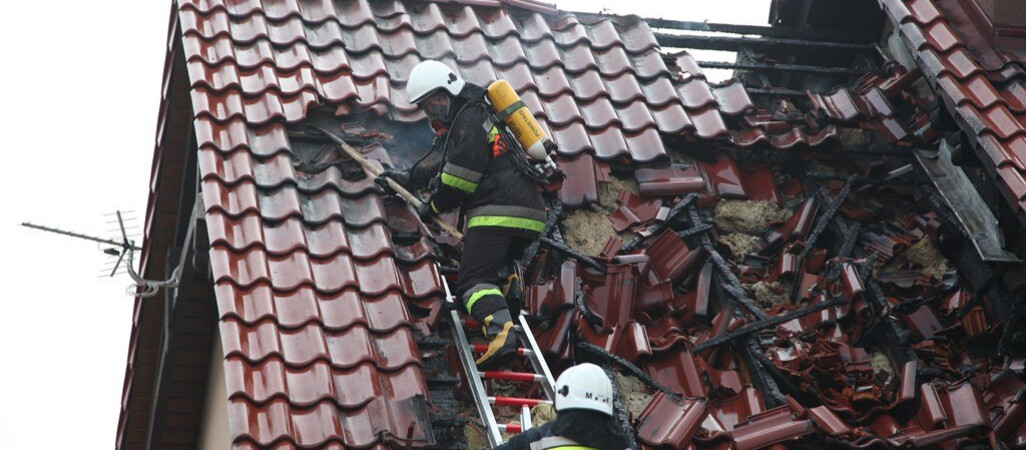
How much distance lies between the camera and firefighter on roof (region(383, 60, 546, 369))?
7.74m

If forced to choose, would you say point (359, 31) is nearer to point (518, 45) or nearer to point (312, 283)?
point (518, 45)

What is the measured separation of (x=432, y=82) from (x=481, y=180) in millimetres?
629

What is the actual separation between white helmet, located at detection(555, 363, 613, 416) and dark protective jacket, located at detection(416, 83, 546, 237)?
1518mm

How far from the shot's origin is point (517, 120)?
26.2 feet

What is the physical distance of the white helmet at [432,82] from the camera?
7.89 meters

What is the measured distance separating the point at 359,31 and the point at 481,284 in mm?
2929

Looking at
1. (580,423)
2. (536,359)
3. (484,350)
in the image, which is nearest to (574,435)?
(580,423)

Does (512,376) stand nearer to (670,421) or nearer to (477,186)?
(670,421)

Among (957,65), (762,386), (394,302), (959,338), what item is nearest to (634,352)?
(762,386)

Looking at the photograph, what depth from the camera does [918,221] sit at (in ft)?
30.2

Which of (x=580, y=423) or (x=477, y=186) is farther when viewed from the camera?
(x=477, y=186)

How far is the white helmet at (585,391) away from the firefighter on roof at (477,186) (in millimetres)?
1138

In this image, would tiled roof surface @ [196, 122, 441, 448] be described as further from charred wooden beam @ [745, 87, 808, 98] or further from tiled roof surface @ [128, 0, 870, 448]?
charred wooden beam @ [745, 87, 808, 98]

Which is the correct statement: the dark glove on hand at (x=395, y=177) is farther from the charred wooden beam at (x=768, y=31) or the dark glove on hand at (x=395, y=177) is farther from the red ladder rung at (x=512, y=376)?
the charred wooden beam at (x=768, y=31)
